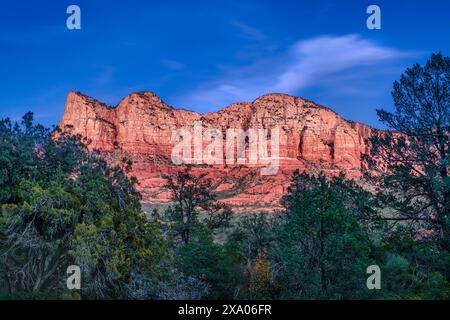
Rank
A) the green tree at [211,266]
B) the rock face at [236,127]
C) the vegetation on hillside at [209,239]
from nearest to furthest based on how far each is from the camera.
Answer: the vegetation on hillside at [209,239] < the green tree at [211,266] < the rock face at [236,127]

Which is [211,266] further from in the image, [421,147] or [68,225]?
[421,147]

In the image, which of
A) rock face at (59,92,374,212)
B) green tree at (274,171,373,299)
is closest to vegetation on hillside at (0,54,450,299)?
green tree at (274,171,373,299)

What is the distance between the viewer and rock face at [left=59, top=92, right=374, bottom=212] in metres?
153

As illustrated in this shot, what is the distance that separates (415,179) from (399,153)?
1.43 meters

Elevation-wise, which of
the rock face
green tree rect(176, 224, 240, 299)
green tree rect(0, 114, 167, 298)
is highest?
the rock face

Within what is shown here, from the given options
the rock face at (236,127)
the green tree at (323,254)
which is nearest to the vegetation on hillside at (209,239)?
the green tree at (323,254)

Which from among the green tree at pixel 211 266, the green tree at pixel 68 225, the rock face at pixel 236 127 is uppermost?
the rock face at pixel 236 127

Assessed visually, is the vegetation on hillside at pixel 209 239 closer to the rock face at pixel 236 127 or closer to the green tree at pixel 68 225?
the green tree at pixel 68 225

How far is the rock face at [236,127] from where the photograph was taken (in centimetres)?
15338

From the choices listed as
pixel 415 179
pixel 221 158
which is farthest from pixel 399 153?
pixel 221 158

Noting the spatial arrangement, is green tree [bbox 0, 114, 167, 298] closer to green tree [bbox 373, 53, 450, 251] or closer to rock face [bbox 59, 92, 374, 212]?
green tree [bbox 373, 53, 450, 251]

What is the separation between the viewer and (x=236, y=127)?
19000 centimetres

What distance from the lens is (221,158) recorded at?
564 feet

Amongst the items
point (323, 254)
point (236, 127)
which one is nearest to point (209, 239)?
point (323, 254)
